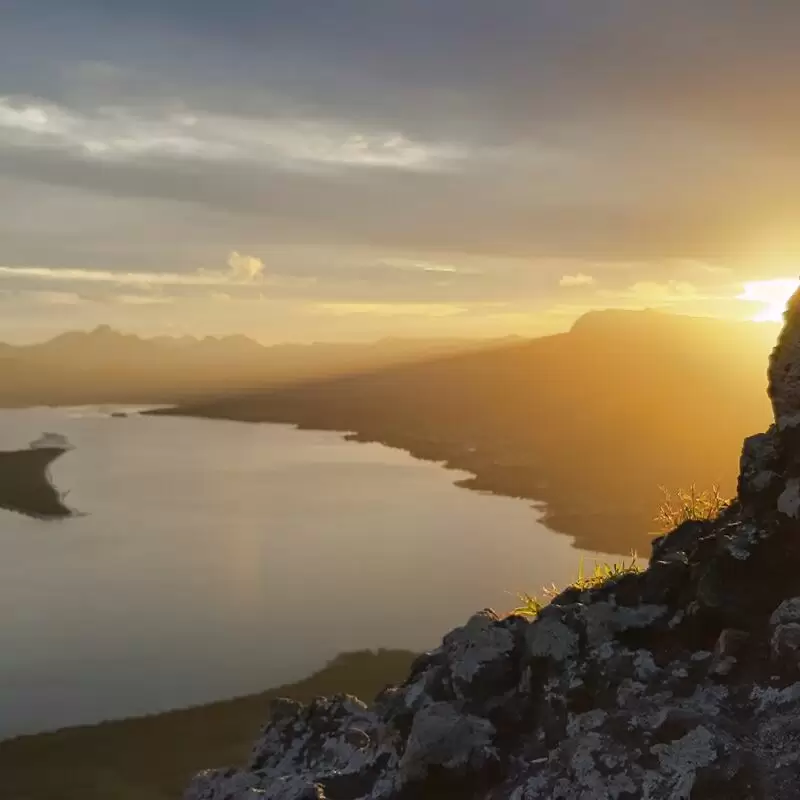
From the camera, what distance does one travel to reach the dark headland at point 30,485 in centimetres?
6776

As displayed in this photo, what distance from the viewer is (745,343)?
160m

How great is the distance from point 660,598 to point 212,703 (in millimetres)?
26192

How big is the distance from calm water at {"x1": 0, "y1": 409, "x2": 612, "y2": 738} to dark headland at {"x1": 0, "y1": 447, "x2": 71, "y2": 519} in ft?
7.11

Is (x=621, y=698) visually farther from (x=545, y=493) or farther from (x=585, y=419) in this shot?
(x=585, y=419)

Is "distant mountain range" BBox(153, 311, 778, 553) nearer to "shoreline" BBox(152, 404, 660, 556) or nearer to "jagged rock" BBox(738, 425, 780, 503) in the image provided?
"shoreline" BBox(152, 404, 660, 556)

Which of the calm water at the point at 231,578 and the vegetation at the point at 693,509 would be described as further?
the calm water at the point at 231,578

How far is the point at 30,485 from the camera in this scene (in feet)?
258

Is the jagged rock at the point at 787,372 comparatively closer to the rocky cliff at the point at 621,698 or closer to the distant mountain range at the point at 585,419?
the rocky cliff at the point at 621,698

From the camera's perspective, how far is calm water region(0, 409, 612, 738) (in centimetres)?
3303

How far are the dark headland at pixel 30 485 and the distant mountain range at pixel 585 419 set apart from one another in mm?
35279

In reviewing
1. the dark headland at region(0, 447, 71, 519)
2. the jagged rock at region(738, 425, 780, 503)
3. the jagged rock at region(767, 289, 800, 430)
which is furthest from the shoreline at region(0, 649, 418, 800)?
the dark headland at region(0, 447, 71, 519)

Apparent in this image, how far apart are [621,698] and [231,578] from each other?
4133cm

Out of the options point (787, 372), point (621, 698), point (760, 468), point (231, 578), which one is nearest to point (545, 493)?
point (231, 578)

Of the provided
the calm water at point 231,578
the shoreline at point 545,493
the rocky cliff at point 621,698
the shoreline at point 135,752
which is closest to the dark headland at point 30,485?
the calm water at point 231,578
